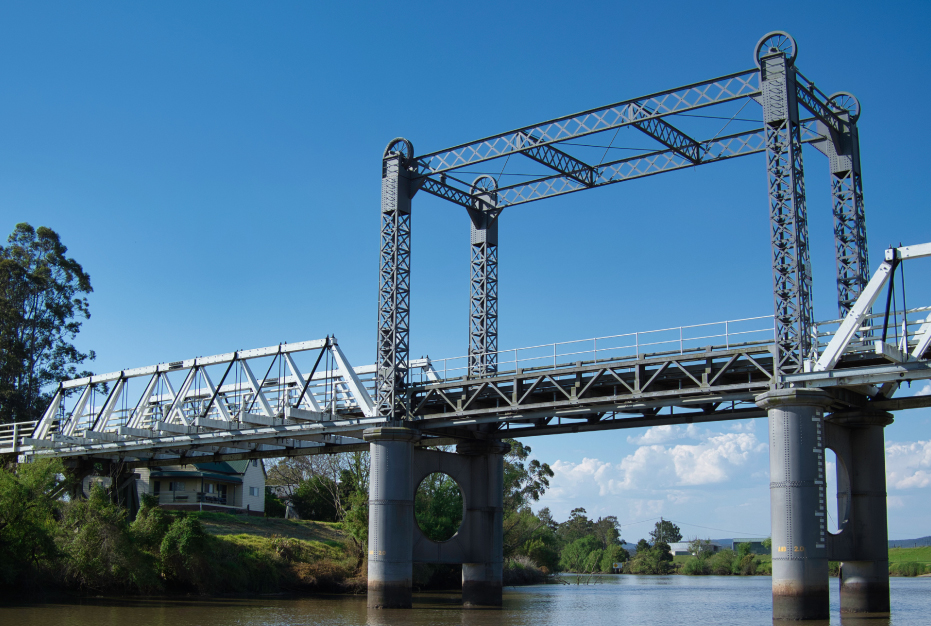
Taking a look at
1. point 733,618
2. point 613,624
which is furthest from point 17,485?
point 733,618

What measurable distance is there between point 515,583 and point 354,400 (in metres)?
36.2

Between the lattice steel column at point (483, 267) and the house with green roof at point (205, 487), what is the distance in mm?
33694

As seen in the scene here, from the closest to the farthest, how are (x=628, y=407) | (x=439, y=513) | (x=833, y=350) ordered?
(x=833, y=350)
(x=628, y=407)
(x=439, y=513)

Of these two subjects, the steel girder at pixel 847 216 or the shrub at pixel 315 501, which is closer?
the steel girder at pixel 847 216

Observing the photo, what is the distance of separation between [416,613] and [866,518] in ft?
57.1

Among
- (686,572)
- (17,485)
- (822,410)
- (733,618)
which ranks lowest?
(686,572)

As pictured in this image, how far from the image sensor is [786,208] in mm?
31344

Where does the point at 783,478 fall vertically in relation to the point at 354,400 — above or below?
below

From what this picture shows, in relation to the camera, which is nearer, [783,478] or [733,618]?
[783,478]

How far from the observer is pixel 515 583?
73.6 metres

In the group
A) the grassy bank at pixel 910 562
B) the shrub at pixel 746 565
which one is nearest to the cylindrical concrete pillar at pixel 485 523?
the grassy bank at pixel 910 562

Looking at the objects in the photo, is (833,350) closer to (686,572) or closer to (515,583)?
(515,583)

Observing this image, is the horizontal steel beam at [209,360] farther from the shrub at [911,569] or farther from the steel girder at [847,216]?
the shrub at [911,569]

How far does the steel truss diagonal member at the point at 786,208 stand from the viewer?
30156 mm
